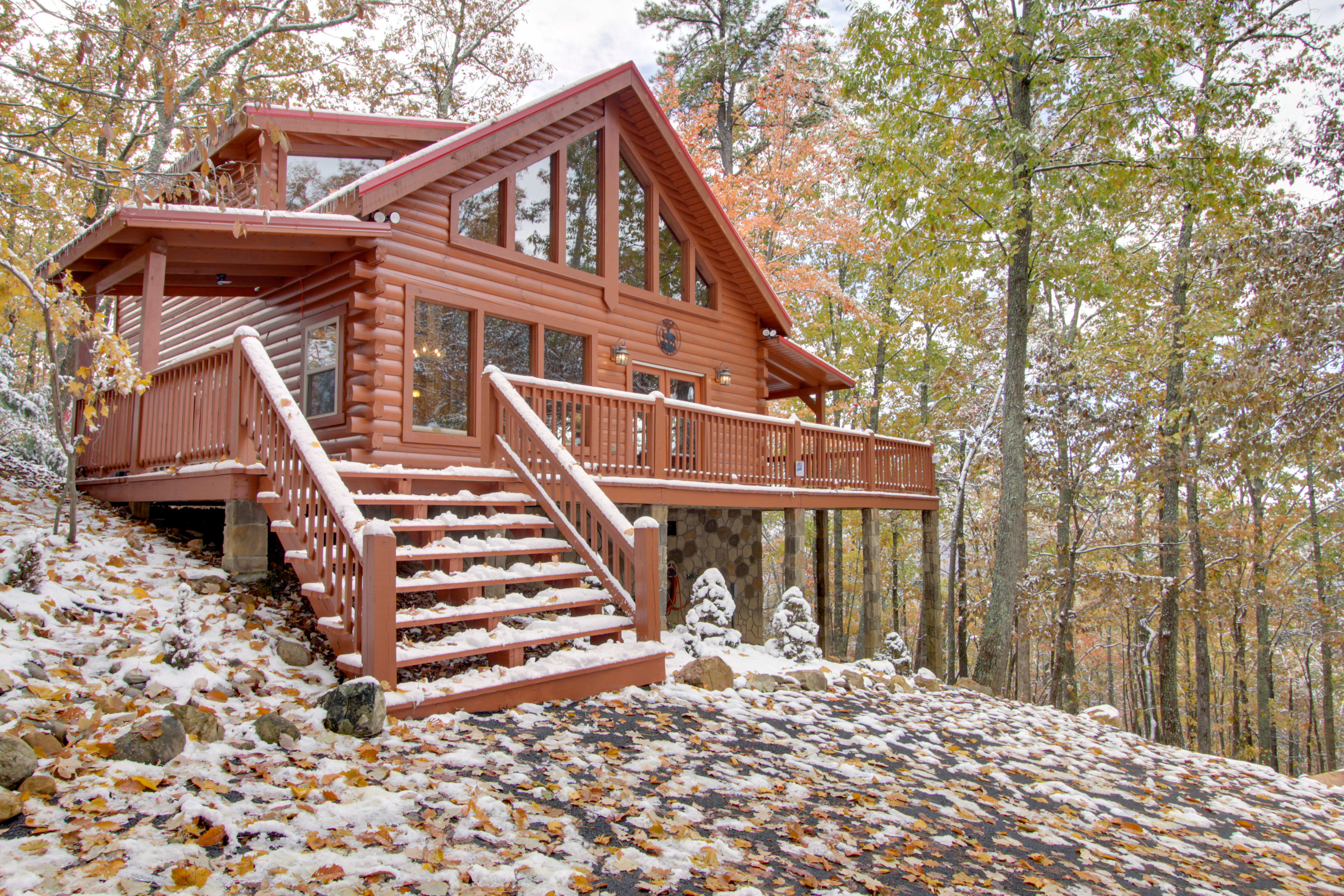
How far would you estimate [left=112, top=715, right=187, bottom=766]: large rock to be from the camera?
337 centimetres

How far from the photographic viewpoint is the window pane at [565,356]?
1079cm

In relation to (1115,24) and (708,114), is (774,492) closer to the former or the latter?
(1115,24)

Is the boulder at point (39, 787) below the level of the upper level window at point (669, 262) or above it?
below

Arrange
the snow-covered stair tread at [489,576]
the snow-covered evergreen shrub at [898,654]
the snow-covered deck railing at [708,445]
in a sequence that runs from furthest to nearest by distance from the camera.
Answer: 1. the snow-covered evergreen shrub at [898,654]
2. the snow-covered deck railing at [708,445]
3. the snow-covered stair tread at [489,576]

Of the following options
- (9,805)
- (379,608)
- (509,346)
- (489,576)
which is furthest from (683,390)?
(9,805)

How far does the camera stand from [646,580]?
6227 mm

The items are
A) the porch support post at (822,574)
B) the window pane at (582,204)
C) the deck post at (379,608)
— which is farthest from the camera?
the porch support post at (822,574)

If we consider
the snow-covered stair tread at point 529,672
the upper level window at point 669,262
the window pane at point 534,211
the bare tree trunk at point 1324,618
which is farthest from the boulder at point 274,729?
the bare tree trunk at point 1324,618

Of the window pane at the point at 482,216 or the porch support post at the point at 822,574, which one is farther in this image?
the porch support post at the point at 822,574

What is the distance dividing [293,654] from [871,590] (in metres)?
10.1

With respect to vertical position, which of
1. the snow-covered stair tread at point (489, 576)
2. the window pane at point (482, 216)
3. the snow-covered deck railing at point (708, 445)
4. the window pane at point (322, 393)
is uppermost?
the window pane at point (482, 216)

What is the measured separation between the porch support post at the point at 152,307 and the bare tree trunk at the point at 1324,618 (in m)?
20.0

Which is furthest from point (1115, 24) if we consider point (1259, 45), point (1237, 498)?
point (1237, 498)

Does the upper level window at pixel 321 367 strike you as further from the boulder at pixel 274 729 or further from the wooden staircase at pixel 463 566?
the boulder at pixel 274 729
